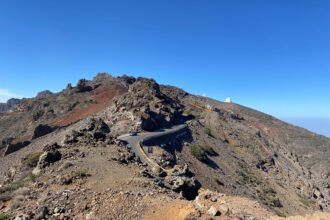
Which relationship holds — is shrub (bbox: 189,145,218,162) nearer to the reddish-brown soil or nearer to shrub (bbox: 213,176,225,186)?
shrub (bbox: 213,176,225,186)

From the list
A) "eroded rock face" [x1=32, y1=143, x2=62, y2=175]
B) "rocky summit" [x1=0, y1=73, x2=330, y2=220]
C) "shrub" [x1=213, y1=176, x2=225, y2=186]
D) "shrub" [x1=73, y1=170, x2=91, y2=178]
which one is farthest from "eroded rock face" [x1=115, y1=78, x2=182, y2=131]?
"shrub" [x1=73, y1=170, x2=91, y2=178]

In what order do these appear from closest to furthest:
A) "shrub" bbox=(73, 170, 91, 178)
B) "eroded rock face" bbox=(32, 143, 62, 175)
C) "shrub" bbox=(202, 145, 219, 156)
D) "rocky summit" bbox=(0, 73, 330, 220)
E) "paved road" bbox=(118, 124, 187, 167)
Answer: "rocky summit" bbox=(0, 73, 330, 220), "shrub" bbox=(73, 170, 91, 178), "eroded rock face" bbox=(32, 143, 62, 175), "paved road" bbox=(118, 124, 187, 167), "shrub" bbox=(202, 145, 219, 156)

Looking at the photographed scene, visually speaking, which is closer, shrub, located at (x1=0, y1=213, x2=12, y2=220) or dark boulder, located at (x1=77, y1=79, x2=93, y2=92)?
shrub, located at (x1=0, y1=213, x2=12, y2=220)

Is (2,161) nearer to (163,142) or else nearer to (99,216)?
(163,142)

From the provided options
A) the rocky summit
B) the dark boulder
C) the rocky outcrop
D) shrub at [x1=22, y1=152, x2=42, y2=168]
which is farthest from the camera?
the rocky outcrop

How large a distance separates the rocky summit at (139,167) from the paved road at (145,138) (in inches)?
4.9

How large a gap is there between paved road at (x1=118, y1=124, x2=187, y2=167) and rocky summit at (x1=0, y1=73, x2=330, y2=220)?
125mm

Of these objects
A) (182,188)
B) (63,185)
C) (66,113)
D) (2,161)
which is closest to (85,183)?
(63,185)

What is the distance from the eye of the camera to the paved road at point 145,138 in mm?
31688

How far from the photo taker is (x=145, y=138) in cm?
4056

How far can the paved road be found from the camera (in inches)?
1248

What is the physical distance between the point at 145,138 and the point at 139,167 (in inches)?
633

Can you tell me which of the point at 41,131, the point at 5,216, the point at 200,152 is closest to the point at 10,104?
the point at 41,131

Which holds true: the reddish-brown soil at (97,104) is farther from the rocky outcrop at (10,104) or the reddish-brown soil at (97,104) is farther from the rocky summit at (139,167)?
the rocky outcrop at (10,104)
